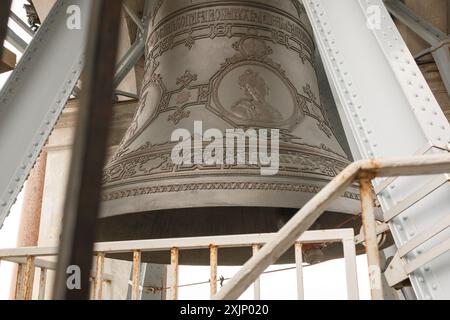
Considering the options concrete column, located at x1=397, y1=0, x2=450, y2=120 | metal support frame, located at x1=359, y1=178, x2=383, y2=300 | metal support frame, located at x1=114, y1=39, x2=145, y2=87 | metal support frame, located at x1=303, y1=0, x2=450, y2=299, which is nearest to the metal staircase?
metal support frame, located at x1=303, y1=0, x2=450, y2=299

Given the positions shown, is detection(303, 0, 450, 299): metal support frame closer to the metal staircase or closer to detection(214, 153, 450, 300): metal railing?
the metal staircase

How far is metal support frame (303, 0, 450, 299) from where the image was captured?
143 centimetres

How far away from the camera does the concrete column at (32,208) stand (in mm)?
5102

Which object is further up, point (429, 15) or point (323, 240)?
point (429, 15)

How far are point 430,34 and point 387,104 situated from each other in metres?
2.89

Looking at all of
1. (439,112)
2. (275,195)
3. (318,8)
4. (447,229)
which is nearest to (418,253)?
(447,229)

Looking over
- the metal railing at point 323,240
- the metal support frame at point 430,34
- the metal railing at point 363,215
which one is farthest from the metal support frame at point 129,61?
the metal railing at point 363,215

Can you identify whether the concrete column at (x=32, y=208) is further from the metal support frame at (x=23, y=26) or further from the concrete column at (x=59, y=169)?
the metal support frame at (x=23, y=26)

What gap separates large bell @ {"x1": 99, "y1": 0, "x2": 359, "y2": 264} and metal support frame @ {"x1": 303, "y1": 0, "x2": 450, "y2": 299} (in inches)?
19.9

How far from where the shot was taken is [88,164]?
1.46ft

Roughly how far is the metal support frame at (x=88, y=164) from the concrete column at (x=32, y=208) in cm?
482

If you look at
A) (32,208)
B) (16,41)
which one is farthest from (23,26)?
(32,208)

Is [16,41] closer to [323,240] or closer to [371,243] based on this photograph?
[323,240]
